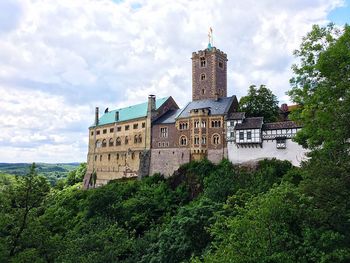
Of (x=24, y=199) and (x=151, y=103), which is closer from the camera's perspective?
(x=24, y=199)

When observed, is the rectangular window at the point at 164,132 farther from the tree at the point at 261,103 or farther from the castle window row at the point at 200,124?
the tree at the point at 261,103

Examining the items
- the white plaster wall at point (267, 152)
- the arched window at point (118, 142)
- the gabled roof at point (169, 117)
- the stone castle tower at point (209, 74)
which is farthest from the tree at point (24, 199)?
the arched window at point (118, 142)

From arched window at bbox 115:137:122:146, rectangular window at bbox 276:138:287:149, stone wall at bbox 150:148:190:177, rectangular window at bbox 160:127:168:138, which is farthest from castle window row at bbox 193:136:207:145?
arched window at bbox 115:137:122:146

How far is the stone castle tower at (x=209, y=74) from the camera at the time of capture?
2351 inches

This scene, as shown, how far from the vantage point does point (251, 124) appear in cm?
4909

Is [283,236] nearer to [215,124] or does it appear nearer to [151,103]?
[215,124]

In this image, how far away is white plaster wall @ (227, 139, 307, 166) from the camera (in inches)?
1774

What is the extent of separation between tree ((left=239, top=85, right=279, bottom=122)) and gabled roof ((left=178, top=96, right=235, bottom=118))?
2471 millimetres

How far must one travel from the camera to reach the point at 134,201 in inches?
1965

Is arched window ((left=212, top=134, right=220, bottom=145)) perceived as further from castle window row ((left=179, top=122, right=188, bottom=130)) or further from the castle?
castle window row ((left=179, top=122, right=188, bottom=130))

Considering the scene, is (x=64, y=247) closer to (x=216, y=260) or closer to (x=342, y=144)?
(x=216, y=260)

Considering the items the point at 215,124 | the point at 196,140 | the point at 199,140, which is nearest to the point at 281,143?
the point at 215,124

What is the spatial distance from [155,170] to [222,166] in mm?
13834

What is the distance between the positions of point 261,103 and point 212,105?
726 cm
